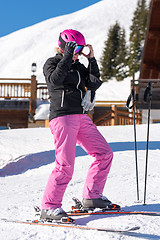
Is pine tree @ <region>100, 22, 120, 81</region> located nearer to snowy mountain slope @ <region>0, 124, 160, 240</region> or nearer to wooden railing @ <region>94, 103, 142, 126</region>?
wooden railing @ <region>94, 103, 142, 126</region>

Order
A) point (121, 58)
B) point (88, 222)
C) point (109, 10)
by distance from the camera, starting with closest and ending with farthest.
A: point (88, 222) → point (121, 58) → point (109, 10)

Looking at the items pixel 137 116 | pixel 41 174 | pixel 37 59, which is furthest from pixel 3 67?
pixel 41 174

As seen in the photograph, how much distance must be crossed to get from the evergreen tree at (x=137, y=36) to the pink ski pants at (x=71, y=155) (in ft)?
161

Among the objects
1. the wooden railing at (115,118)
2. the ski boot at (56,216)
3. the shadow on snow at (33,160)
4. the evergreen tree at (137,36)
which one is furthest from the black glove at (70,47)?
the evergreen tree at (137,36)

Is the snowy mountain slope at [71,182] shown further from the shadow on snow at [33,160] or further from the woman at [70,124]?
the woman at [70,124]

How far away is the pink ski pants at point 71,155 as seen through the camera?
2908mm

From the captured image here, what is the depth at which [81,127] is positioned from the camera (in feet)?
10.1

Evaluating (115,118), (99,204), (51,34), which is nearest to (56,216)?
(99,204)

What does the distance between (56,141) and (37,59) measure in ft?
292

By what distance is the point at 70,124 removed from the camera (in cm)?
294

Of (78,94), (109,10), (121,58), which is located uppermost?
(109,10)

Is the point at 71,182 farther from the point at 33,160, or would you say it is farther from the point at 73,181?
the point at 33,160

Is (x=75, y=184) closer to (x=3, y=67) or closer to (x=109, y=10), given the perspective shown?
(x=3, y=67)

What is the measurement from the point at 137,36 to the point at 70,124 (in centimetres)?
5975
